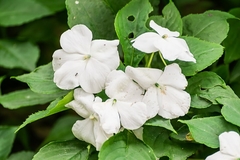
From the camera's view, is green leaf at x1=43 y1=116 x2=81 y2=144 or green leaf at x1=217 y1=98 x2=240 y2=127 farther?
green leaf at x1=43 y1=116 x2=81 y2=144

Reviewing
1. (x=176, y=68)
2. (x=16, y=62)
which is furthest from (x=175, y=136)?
(x=16, y=62)

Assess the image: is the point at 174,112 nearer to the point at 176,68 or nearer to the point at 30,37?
the point at 176,68

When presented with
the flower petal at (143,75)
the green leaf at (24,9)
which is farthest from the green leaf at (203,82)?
the green leaf at (24,9)

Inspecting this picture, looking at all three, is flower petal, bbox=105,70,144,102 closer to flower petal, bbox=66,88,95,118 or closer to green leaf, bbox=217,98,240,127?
flower petal, bbox=66,88,95,118

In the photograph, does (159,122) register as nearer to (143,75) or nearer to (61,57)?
(143,75)

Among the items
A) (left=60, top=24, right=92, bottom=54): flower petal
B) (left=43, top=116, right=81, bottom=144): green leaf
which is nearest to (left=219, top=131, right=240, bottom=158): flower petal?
(left=60, top=24, right=92, bottom=54): flower petal
